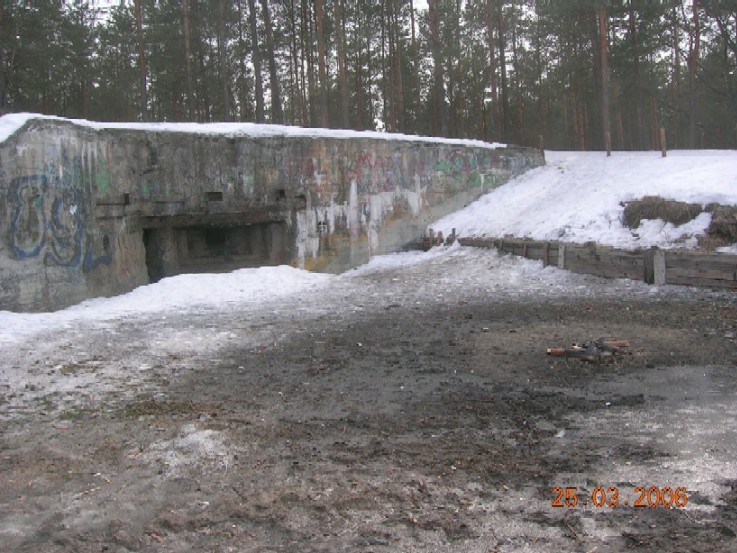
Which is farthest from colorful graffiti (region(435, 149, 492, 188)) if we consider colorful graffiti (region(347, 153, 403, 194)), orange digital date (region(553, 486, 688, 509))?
orange digital date (region(553, 486, 688, 509))

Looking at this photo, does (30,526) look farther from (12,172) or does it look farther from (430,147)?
(430,147)

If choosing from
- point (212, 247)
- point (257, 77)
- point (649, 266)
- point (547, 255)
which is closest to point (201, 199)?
point (212, 247)

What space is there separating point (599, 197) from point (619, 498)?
41.9 feet

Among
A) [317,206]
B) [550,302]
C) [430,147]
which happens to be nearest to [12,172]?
[317,206]

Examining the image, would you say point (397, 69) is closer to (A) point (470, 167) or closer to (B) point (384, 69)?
(B) point (384, 69)

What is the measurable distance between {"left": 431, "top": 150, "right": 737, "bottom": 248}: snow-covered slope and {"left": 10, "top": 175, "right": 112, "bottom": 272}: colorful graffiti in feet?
31.6

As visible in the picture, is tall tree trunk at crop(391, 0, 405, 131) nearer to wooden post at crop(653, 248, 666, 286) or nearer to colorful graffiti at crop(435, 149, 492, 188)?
colorful graffiti at crop(435, 149, 492, 188)

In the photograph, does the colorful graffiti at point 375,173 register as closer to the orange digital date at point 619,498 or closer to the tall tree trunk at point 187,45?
the tall tree trunk at point 187,45

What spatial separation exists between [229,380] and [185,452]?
2.15 meters

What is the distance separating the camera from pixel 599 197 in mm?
15516

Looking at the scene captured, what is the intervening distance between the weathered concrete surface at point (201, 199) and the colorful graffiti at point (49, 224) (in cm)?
2

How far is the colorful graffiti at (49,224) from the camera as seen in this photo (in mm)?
10797

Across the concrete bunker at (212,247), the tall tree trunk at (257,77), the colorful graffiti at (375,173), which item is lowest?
the concrete bunker at (212,247)

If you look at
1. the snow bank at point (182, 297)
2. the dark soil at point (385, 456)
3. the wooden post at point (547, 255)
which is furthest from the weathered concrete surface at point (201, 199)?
the dark soil at point (385, 456)
